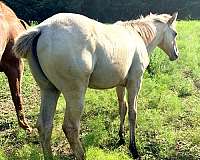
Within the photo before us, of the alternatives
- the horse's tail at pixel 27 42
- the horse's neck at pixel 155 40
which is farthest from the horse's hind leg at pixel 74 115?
the horse's neck at pixel 155 40

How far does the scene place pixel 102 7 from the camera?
30969 mm

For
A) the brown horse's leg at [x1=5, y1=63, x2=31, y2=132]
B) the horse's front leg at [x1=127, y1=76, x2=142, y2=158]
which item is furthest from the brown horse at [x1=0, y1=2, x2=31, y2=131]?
the horse's front leg at [x1=127, y1=76, x2=142, y2=158]

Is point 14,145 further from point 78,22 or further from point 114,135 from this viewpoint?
point 78,22

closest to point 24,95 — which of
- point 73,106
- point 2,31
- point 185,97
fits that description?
point 2,31

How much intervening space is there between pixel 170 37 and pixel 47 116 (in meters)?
2.70

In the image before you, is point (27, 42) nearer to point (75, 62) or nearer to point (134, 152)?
point (75, 62)

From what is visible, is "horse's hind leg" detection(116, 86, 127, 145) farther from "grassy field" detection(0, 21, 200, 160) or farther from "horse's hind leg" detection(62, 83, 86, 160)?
"horse's hind leg" detection(62, 83, 86, 160)

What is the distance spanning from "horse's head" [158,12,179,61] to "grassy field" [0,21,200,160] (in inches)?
31.8

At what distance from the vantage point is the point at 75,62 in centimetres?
468

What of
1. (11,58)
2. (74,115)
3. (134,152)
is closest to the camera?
(74,115)

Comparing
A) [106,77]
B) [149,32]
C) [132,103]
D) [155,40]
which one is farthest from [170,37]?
[106,77]

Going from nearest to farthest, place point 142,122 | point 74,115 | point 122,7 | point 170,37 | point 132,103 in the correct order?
1. point 74,115
2. point 132,103
3. point 142,122
4. point 170,37
5. point 122,7

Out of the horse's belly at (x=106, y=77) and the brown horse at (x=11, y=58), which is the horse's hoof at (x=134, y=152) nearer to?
the horse's belly at (x=106, y=77)

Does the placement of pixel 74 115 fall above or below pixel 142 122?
above
